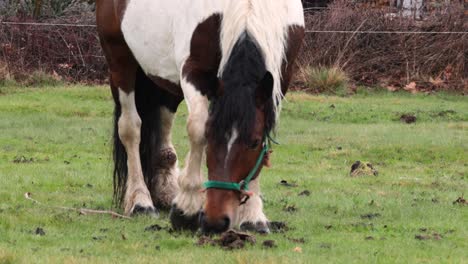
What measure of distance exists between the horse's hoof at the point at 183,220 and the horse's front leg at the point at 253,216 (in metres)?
0.31

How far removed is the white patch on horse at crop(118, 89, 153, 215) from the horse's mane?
93.4 inches

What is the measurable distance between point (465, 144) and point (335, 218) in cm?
656

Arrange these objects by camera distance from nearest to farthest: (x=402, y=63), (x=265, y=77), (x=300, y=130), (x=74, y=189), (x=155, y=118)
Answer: (x=265, y=77), (x=155, y=118), (x=74, y=189), (x=300, y=130), (x=402, y=63)

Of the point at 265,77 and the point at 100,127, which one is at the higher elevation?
the point at 265,77

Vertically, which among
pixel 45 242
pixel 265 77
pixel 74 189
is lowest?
pixel 74 189

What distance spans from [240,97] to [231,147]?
0.96 feet

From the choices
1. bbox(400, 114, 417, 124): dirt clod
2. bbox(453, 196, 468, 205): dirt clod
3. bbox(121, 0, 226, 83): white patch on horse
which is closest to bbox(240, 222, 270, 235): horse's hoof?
bbox(121, 0, 226, 83): white patch on horse

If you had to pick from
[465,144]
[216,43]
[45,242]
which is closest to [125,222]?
[45,242]

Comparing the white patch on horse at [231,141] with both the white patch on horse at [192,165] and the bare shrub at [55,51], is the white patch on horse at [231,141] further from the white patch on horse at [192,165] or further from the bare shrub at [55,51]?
the bare shrub at [55,51]

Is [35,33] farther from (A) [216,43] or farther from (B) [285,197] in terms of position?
(A) [216,43]

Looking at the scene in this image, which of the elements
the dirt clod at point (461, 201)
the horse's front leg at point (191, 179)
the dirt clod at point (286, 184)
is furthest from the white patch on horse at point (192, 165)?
the dirt clod at point (286, 184)

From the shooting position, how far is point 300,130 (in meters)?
15.8

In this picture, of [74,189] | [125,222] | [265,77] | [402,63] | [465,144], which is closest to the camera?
[265,77]

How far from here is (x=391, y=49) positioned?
2222 centimetres
